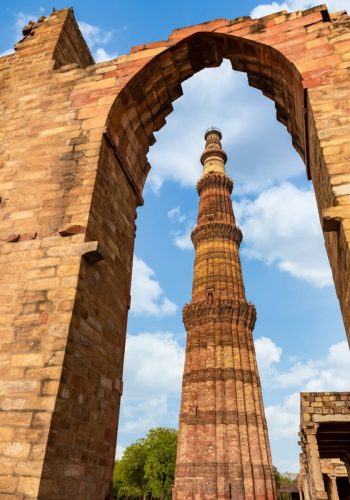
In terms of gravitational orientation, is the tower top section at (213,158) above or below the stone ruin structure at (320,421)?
above

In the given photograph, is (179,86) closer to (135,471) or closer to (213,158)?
(213,158)

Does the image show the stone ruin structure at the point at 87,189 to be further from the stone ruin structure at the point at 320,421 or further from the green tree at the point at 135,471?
the green tree at the point at 135,471

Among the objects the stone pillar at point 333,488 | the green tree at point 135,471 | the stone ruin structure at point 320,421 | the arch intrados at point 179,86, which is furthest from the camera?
the green tree at point 135,471

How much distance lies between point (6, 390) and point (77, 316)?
2.69 ft

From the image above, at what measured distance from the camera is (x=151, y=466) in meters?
32.8

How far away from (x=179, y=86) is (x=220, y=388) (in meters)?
13.4

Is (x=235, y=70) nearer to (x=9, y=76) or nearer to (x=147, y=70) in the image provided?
(x=147, y=70)

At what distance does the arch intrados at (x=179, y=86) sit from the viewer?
17.4 feet

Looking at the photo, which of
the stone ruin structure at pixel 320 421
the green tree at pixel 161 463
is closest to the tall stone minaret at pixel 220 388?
the stone ruin structure at pixel 320 421

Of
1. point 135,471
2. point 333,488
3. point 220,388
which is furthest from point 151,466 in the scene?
point 333,488

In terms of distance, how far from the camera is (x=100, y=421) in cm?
376

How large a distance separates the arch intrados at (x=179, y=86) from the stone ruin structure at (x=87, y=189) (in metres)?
0.02

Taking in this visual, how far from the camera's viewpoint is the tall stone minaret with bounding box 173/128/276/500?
1468cm

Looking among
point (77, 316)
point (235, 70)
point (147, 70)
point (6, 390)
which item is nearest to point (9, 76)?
point (147, 70)
